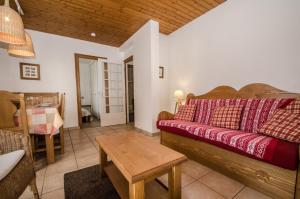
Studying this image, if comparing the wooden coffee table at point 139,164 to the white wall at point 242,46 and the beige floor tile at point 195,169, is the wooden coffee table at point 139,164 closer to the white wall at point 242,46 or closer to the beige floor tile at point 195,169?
the beige floor tile at point 195,169

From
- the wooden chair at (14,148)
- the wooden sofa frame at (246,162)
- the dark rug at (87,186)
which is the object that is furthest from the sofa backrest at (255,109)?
the wooden chair at (14,148)

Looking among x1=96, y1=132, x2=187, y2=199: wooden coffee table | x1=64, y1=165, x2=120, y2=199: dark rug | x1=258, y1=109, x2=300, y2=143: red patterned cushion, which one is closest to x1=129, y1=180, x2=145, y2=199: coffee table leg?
x1=96, y1=132, x2=187, y2=199: wooden coffee table

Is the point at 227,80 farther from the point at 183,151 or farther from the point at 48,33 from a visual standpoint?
the point at 48,33

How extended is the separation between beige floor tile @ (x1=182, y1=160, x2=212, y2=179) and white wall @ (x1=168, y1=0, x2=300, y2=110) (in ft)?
4.89

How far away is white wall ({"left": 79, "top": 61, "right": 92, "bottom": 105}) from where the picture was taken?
568 centimetres

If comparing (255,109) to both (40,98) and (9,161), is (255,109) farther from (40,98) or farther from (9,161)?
(40,98)

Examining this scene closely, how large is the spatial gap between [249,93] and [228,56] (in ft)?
2.60

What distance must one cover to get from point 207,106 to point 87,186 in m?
2.08

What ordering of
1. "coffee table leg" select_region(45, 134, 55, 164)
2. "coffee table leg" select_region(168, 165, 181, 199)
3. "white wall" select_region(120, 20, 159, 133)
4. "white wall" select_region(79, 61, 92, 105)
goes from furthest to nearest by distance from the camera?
"white wall" select_region(79, 61, 92, 105), "white wall" select_region(120, 20, 159, 133), "coffee table leg" select_region(45, 134, 55, 164), "coffee table leg" select_region(168, 165, 181, 199)

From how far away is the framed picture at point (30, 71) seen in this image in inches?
→ 122

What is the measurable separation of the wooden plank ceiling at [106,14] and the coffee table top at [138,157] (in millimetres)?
2403

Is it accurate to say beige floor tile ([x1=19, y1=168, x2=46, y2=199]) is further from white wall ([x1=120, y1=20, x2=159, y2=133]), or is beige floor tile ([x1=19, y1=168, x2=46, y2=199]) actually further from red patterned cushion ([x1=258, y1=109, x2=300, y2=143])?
red patterned cushion ([x1=258, y1=109, x2=300, y2=143])


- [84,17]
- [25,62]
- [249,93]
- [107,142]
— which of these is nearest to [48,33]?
[25,62]

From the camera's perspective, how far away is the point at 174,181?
103 centimetres
